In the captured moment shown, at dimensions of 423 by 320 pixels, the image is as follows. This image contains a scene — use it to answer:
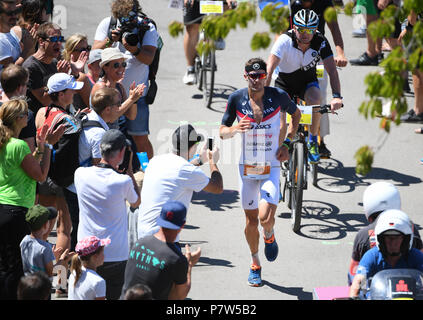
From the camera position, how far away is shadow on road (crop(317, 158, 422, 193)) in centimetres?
1084

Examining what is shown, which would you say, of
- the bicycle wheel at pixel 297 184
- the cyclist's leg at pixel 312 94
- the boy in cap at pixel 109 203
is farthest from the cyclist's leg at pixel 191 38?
the boy in cap at pixel 109 203

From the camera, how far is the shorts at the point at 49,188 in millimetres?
8039

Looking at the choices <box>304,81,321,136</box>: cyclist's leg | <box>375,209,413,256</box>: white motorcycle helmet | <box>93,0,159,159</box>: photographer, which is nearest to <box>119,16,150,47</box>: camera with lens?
<box>93,0,159,159</box>: photographer

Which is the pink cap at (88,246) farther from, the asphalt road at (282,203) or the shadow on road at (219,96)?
the shadow on road at (219,96)

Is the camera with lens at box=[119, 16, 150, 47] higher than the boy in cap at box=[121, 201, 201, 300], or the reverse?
the camera with lens at box=[119, 16, 150, 47]

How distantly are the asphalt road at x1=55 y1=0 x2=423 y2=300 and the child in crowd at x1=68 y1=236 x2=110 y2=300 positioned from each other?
192 cm

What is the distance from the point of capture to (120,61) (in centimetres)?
895

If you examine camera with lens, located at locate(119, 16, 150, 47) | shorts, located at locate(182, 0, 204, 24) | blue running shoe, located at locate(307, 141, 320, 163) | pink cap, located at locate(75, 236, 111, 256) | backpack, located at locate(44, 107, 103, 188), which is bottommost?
pink cap, located at locate(75, 236, 111, 256)

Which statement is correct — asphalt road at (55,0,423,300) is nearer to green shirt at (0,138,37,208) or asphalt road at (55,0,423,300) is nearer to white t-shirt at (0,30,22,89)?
green shirt at (0,138,37,208)

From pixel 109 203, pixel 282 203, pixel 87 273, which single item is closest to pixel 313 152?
pixel 282 203

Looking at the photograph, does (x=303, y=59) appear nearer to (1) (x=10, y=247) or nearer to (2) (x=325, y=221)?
(2) (x=325, y=221)

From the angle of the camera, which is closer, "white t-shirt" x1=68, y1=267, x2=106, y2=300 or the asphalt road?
"white t-shirt" x1=68, y1=267, x2=106, y2=300

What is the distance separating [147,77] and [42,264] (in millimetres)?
4128
